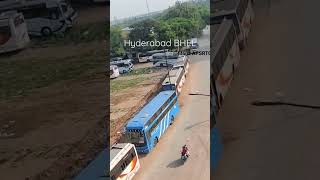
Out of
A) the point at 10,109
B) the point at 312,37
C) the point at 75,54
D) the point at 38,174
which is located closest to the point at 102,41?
the point at 75,54

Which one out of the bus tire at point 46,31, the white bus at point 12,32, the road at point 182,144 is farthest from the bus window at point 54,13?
the road at point 182,144

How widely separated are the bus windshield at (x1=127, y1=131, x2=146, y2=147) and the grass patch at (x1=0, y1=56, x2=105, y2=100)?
5.86 m

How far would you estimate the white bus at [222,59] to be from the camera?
13047 millimetres

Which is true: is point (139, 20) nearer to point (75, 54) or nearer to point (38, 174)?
point (75, 54)

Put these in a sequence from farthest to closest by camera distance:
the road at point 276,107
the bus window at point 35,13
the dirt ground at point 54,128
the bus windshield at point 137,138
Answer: the bus window at point 35,13
the bus windshield at point 137,138
the dirt ground at point 54,128
the road at point 276,107

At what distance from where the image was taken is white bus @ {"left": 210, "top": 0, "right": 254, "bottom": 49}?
15742 mm

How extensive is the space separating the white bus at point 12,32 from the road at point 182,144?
881cm

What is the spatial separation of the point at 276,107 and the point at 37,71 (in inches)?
450

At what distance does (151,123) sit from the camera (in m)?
14.8

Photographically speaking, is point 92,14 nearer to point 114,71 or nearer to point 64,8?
point 64,8

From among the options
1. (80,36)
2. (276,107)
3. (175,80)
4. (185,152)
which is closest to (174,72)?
(175,80)

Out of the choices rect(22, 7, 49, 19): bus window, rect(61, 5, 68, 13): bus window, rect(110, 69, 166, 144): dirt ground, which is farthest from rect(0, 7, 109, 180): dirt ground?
rect(22, 7, 49, 19): bus window

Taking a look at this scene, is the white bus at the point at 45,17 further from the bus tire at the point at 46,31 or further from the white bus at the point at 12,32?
the white bus at the point at 12,32

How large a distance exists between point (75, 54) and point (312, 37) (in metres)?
10.7
